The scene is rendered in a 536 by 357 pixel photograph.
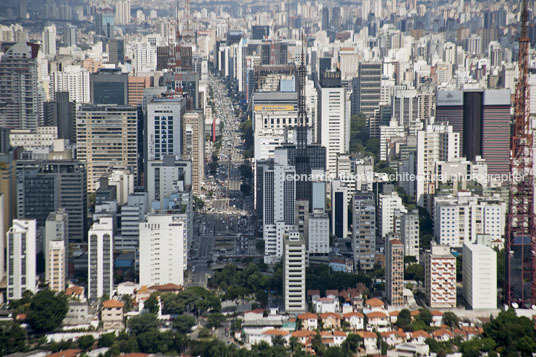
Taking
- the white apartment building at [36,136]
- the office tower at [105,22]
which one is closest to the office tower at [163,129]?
the white apartment building at [36,136]

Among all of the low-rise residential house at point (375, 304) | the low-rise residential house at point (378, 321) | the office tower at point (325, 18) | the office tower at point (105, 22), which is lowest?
the low-rise residential house at point (378, 321)

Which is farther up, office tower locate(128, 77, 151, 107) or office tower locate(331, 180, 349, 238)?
office tower locate(128, 77, 151, 107)

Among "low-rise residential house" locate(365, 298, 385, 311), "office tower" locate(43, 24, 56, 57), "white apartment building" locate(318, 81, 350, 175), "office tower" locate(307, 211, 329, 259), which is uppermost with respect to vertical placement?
"office tower" locate(43, 24, 56, 57)

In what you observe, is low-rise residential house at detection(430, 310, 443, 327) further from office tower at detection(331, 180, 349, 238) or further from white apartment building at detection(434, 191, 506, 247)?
office tower at detection(331, 180, 349, 238)

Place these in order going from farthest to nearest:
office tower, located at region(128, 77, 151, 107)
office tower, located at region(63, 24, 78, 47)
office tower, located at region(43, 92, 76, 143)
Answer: office tower, located at region(63, 24, 78, 47) < office tower, located at region(128, 77, 151, 107) < office tower, located at region(43, 92, 76, 143)

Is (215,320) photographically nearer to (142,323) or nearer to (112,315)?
(142,323)

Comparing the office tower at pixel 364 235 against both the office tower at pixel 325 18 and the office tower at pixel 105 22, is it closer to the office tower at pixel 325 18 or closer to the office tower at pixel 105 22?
the office tower at pixel 105 22

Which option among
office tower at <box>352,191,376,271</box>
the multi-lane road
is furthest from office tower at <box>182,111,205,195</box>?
office tower at <box>352,191,376,271</box>
